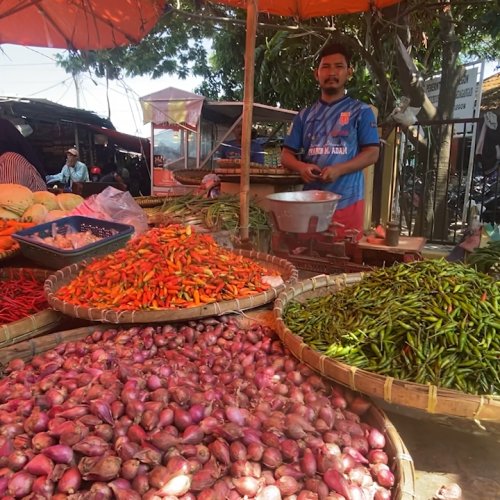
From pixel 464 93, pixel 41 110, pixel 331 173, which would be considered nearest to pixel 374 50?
pixel 464 93

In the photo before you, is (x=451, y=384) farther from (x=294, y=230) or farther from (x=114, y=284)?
(x=114, y=284)

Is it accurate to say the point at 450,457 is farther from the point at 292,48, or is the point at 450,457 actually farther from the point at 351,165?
the point at 292,48

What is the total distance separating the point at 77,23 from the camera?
4949 mm

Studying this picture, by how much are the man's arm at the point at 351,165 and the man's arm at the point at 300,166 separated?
0.26ft

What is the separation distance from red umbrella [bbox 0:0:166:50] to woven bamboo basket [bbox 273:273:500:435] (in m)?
4.10

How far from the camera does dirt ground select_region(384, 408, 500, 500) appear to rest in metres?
1.38

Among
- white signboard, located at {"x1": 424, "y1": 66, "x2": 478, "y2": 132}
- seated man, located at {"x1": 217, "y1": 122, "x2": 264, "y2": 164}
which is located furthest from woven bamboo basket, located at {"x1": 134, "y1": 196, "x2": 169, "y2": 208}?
white signboard, located at {"x1": 424, "y1": 66, "x2": 478, "y2": 132}

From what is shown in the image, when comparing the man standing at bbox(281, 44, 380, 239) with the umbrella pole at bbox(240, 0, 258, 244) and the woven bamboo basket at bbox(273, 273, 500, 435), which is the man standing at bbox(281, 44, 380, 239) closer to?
the umbrella pole at bbox(240, 0, 258, 244)

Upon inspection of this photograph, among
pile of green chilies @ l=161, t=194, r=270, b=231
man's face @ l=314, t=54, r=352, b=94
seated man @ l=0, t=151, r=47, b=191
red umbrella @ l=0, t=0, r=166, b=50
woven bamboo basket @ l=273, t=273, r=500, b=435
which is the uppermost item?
red umbrella @ l=0, t=0, r=166, b=50

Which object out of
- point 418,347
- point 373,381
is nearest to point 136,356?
point 373,381

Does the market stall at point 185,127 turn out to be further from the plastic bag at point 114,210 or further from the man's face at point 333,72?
the man's face at point 333,72

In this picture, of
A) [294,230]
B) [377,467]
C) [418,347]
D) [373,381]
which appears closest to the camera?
[377,467]

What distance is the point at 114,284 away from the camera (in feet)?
6.81

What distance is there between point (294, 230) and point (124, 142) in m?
10.6
